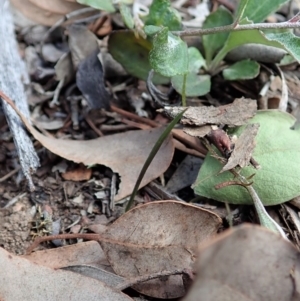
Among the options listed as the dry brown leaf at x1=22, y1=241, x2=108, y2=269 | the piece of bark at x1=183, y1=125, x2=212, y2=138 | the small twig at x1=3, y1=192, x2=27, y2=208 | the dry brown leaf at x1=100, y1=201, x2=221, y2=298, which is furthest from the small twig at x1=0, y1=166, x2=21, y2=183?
the piece of bark at x1=183, y1=125, x2=212, y2=138

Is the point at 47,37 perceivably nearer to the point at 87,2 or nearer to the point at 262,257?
the point at 87,2

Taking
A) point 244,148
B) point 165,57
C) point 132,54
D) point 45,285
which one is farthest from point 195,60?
point 45,285

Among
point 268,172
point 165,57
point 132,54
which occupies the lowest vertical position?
point 268,172

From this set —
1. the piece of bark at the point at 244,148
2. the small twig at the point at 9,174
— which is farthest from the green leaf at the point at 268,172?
the small twig at the point at 9,174

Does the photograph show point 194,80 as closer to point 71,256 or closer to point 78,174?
point 78,174

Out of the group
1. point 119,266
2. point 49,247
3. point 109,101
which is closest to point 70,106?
point 109,101

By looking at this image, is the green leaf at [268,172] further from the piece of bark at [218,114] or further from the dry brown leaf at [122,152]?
the dry brown leaf at [122,152]

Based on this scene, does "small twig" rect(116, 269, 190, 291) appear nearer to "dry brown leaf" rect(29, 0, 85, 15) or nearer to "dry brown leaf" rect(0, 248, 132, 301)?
"dry brown leaf" rect(0, 248, 132, 301)
